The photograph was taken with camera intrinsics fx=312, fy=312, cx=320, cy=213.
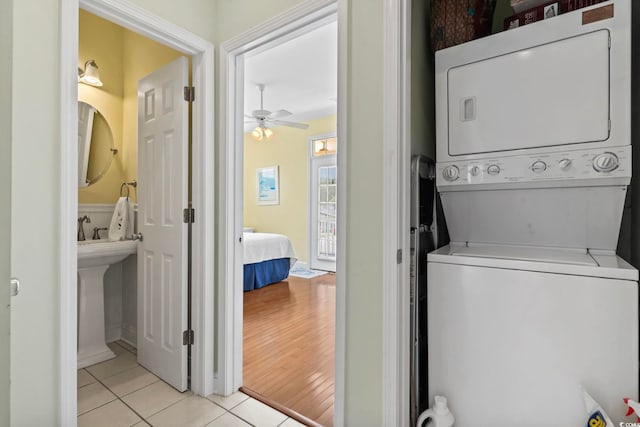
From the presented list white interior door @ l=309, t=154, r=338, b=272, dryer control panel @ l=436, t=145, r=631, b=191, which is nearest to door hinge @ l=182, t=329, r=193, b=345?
dryer control panel @ l=436, t=145, r=631, b=191

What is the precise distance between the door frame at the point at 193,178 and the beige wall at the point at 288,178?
3.84 metres

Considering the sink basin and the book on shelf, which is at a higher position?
the book on shelf

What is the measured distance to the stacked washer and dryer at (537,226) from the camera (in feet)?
3.29

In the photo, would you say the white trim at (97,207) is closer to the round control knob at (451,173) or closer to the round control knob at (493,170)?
the round control knob at (451,173)

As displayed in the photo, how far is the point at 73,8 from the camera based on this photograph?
53.9 inches

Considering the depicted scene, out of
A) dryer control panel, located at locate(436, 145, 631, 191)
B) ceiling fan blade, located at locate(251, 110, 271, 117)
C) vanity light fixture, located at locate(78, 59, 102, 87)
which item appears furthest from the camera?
ceiling fan blade, located at locate(251, 110, 271, 117)

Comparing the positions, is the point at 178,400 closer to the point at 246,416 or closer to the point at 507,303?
the point at 246,416

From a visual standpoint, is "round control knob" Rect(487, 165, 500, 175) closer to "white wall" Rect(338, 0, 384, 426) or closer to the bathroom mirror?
"white wall" Rect(338, 0, 384, 426)

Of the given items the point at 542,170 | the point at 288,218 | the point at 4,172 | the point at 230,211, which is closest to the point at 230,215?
the point at 230,211

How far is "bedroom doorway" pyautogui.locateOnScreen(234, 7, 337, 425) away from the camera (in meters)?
1.98

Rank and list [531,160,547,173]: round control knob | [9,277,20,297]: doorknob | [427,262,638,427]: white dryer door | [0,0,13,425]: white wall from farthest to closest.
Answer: [531,160,547,173]: round control knob
[427,262,638,427]: white dryer door
[9,277,20,297]: doorknob
[0,0,13,425]: white wall

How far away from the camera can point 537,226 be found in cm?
133

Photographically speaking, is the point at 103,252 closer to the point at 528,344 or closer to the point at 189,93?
the point at 189,93

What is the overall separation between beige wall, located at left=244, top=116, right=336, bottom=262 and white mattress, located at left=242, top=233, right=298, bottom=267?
112 centimetres
